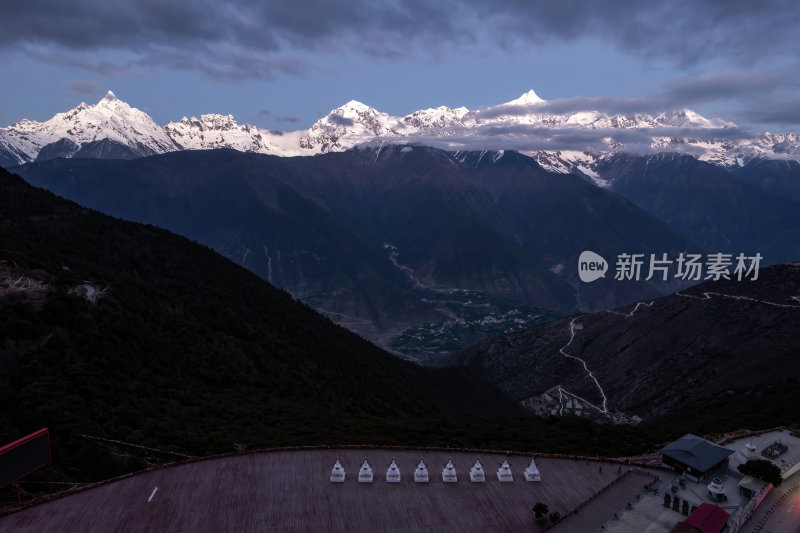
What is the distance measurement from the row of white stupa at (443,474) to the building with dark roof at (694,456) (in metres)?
11.0

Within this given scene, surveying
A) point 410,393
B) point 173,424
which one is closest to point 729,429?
point 410,393

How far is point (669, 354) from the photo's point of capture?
422ft

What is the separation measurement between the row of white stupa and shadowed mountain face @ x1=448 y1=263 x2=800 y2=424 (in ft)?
173

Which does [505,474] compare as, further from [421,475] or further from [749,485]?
[749,485]

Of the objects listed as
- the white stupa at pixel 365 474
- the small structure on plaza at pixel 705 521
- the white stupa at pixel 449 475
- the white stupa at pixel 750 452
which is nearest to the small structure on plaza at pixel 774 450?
the white stupa at pixel 750 452

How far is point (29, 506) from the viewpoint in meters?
36.7

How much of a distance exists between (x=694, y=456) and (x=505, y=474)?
14.8 m

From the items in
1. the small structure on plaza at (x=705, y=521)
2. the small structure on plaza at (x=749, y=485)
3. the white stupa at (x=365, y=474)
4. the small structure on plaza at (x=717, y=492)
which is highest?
the small structure on plaza at (x=705, y=521)

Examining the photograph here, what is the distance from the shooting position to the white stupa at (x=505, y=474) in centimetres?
4303

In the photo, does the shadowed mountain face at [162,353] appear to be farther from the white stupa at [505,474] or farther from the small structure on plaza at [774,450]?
the small structure on plaza at [774,450]

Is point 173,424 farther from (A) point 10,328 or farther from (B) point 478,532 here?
(B) point 478,532

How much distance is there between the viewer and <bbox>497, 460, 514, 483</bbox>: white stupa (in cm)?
4303

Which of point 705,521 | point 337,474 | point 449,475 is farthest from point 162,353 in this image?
point 705,521

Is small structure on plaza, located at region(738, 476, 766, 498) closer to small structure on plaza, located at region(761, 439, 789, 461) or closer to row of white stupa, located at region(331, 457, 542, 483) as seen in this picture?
small structure on plaza, located at region(761, 439, 789, 461)
